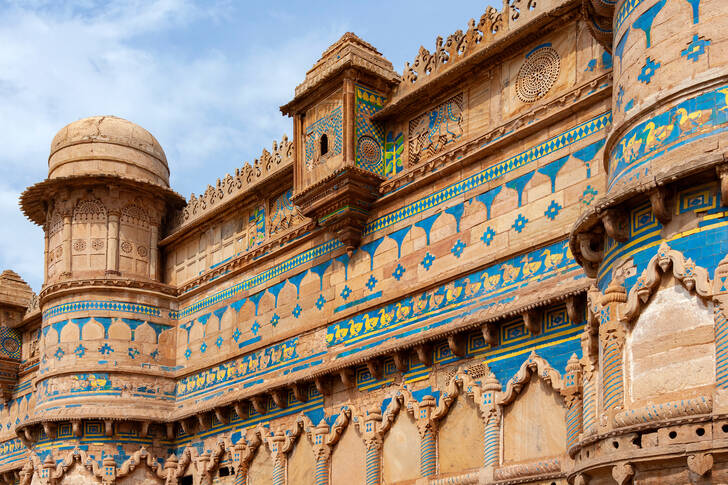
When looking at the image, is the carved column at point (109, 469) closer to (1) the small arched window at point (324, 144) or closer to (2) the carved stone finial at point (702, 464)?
(1) the small arched window at point (324, 144)

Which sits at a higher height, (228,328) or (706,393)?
(228,328)

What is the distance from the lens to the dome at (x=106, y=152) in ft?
60.3

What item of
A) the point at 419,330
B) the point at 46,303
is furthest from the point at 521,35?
the point at 46,303

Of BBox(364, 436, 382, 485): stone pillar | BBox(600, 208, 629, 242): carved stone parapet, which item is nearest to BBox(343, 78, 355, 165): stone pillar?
BBox(364, 436, 382, 485): stone pillar

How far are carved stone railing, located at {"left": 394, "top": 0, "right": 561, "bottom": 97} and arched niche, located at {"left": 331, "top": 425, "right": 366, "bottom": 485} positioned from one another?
4.62m

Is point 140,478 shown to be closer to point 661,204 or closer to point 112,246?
point 112,246

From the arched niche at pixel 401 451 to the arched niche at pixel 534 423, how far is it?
1591mm

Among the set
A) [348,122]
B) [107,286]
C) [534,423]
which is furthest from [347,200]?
[107,286]

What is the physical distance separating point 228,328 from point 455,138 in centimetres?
536

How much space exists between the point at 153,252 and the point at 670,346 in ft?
39.7

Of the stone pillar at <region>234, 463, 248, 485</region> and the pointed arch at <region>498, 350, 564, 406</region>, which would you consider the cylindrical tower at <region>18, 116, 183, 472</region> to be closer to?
the stone pillar at <region>234, 463, 248, 485</region>

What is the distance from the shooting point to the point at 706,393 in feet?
24.8

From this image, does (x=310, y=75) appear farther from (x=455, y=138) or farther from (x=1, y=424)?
(x=1, y=424)

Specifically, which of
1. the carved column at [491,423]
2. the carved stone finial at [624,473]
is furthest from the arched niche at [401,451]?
the carved stone finial at [624,473]
